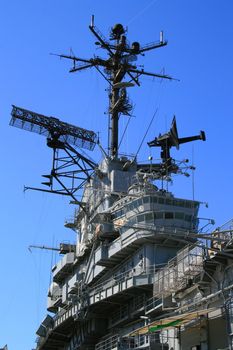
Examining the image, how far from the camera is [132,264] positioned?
110 ft

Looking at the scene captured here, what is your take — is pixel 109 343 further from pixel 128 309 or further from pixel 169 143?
pixel 169 143

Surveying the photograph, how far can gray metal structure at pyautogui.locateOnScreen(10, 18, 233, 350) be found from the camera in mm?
25219

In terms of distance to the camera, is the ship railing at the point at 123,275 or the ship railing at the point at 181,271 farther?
the ship railing at the point at 123,275

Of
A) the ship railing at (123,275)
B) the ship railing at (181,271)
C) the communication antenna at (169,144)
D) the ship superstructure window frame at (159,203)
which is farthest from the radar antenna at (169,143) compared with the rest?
the ship railing at (181,271)

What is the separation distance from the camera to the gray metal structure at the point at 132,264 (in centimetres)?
2522

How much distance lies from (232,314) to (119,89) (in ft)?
82.1

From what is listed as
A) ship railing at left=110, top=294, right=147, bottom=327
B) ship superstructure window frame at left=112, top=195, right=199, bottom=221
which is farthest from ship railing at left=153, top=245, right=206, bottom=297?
ship superstructure window frame at left=112, top=195, right=199, bottom=221

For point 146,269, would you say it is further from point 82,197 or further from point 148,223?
point 82,197

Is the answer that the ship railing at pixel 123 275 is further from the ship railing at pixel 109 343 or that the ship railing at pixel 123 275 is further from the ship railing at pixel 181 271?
the ship railing at pixel 109 343

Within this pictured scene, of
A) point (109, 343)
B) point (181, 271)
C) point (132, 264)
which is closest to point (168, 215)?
point (132, 264)

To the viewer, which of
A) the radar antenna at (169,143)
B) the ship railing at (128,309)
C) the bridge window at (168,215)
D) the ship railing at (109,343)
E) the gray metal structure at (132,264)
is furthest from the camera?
the radar antenna at (169,143)

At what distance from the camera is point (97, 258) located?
35375mm

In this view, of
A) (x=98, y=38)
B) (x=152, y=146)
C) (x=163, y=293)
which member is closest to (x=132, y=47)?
(x=98, y=38)

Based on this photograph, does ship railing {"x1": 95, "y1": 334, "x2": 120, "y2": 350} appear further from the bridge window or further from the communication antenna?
the communication antenna
